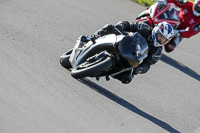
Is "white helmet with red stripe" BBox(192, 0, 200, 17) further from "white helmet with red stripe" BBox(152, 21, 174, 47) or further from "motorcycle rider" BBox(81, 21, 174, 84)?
"white helmet with red stripe" BBox(152, 21, 174, 47)

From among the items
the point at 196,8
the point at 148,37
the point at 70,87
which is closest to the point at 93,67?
the point at 70,87

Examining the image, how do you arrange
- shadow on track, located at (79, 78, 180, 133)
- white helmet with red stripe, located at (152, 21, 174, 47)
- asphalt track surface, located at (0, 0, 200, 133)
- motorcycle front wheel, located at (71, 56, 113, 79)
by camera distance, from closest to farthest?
asphalt track surface, located at (0, 0, 200, 133) < motorcycle front wheel, located at (71, 56, 113, 79) < shadow on track, located at (79, 78, 180, 133) < white helmet with red stripe, located at (152, 21, 174, 47)

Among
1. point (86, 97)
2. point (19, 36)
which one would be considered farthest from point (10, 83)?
point (19, 36)

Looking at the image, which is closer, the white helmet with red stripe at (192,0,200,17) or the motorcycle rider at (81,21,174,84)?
the motorcycle rider at (81,21,174,84)

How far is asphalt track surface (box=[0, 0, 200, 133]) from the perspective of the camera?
641 centimetres

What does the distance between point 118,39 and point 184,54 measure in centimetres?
583

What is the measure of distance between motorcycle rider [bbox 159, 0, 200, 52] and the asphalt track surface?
0.75m

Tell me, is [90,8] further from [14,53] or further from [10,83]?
[10,83]

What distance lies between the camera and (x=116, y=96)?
865cm

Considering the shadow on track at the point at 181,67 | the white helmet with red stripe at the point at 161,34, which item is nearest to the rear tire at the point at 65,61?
the white helmet with red stripe at the point at 161,34

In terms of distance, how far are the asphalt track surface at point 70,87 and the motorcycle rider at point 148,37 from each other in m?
0.46

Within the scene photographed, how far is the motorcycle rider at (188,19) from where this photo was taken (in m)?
12.8

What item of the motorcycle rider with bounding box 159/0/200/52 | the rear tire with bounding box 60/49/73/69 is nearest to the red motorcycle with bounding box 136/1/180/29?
the motorcycle rider with bounding box 159/0/200/52

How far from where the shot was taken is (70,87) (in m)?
7.86
